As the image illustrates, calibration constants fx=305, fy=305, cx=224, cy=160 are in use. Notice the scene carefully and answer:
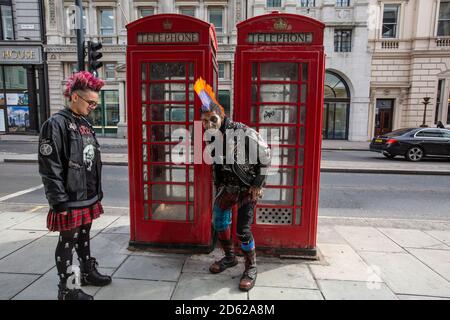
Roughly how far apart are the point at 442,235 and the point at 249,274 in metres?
3.36

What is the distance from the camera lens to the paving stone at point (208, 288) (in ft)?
9.30

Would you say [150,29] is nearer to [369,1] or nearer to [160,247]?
[160,247]

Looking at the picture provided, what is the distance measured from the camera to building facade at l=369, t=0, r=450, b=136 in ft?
64.0

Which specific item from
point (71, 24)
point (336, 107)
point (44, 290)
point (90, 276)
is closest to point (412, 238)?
point (90, 276)

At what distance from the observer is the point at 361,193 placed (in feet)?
24.0

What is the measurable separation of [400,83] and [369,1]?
569 cm

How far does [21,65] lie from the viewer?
20.9 metres

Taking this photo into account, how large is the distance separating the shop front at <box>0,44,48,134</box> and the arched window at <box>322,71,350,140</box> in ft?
63.7

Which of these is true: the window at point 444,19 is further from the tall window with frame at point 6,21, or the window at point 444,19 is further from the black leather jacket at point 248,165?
the tall window with frame at point 6,21

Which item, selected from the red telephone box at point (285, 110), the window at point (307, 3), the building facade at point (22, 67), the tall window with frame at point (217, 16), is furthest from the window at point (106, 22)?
the red telephone box at point (285, 110)

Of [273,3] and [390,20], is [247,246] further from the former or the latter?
[390,20]

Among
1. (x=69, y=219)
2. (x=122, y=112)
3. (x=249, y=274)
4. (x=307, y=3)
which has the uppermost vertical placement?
(x=307, y=3)

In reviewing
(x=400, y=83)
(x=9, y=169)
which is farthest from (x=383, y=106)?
(x=9, y=169)

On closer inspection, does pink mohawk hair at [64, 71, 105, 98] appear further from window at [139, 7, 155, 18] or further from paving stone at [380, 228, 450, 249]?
window at [139, 7, 155, 18]
